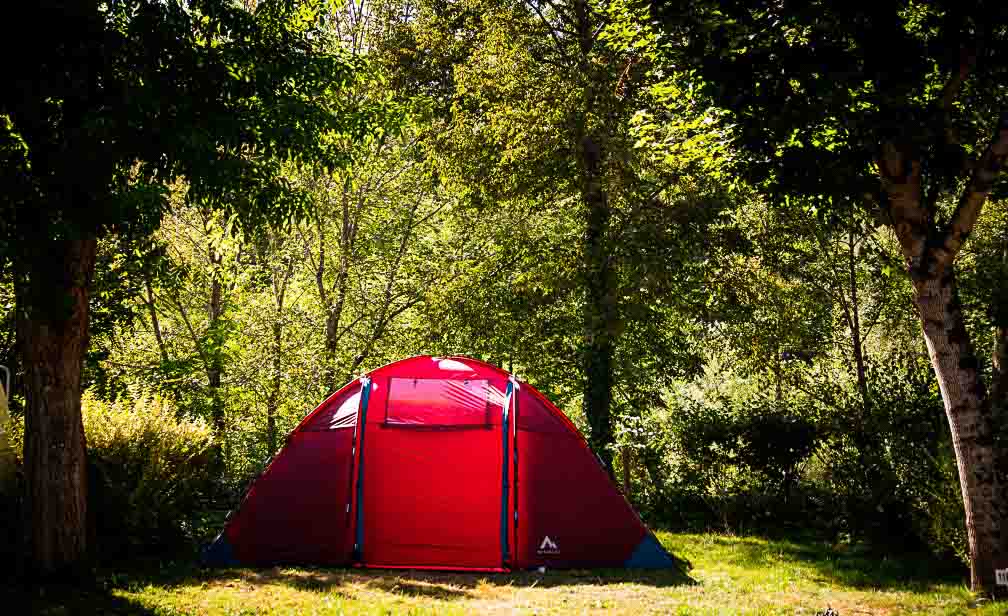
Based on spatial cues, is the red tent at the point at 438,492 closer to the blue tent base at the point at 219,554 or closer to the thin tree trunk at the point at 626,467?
the blue tent base at the point at 219,554

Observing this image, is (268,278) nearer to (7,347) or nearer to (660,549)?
(7,347)

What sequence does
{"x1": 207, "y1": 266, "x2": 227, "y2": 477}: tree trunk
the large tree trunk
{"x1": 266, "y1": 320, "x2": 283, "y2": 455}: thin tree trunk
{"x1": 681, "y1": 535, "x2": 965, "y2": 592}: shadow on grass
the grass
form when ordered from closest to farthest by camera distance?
the grass
the large tree trunk
{"x1": 681, "y1": 535, "x2": 965, "y2": 592}: shadow on grass
{"x1": 207, "y1": 266, "x2": 227, "y2": 477}: tree trunk
{"x1": 266, "y1": 320, "x2": 283, "y2": 455}: thin tree trunk

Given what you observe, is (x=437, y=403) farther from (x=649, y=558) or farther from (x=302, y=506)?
(x=649, y=558)

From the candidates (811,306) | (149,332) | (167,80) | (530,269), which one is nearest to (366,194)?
(530,269)

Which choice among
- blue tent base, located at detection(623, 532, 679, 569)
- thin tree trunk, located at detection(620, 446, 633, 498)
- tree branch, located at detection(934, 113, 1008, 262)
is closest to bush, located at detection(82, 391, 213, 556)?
blue tent base, located at detection(623, 532, 679, 569)

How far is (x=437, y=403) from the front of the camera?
8.67m

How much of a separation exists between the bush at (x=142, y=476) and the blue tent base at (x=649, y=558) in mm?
4634

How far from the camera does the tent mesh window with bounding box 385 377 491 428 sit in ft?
28.1

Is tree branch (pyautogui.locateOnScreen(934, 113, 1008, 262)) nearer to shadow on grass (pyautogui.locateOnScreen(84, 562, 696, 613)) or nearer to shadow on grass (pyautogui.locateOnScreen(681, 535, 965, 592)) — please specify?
shadow on grass (pyautogui.locateOnScreen(681, 535, 965, 592))

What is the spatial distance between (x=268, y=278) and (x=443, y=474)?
10.2 m

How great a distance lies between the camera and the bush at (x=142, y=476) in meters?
7.93

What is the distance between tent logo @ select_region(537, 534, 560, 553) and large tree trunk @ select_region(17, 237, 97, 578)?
4122 millimetres

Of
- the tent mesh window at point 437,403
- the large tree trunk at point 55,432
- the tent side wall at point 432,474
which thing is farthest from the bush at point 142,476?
the tent mesh window at point 437,403

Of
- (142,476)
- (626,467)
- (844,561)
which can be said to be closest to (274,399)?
(626,467)
